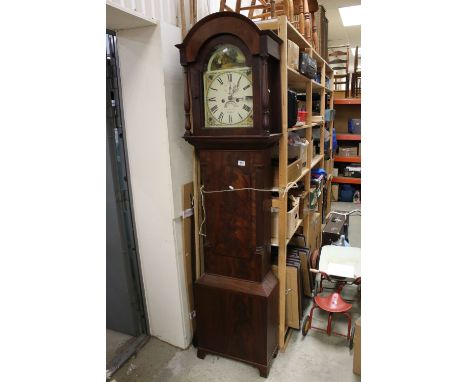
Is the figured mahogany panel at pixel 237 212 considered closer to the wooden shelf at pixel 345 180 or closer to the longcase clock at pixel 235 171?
the longcase clock at pixel 235 171

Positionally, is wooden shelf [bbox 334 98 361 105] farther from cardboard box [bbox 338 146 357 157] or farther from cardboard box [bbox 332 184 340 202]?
cardboard box [bbox 332 184 340 202]

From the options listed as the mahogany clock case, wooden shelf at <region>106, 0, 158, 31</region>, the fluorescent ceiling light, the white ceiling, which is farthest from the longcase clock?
the fluorescent ceiling light

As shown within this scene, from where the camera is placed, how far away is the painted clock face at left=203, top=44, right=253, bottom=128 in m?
Result: 1.82

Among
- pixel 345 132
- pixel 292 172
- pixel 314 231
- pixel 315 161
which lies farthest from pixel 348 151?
pixel 292 172

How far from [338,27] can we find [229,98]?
238 inches

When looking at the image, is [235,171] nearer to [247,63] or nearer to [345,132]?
[247,63]

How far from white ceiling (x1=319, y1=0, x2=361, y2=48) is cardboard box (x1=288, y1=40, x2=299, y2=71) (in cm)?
350

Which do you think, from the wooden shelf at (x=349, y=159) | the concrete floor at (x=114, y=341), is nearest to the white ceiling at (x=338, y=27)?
the wooden shelf at (x=349, y=159)

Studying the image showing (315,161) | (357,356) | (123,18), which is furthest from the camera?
(315,161)

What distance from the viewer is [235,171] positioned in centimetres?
196

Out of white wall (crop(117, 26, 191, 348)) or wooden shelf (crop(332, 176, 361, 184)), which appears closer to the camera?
white wall (crop(117, 26, 191, 348))

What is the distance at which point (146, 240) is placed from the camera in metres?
2.22

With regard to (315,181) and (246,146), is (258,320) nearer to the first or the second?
(246,146)

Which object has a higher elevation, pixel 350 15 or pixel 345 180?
pixel 350 15
